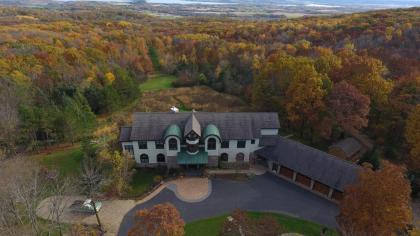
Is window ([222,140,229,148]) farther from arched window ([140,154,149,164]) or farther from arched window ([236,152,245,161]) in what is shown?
arched window ([140,154,149,164])

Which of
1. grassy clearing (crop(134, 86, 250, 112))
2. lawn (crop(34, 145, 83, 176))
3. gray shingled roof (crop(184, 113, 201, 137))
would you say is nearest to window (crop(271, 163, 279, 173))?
gray shingled roof (crop(184, 113, 201, 137))

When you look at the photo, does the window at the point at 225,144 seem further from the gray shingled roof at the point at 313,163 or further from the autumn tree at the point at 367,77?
the autumn tree at the point at 367,77

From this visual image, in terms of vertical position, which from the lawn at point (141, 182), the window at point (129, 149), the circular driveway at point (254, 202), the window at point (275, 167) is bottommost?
the circular driveway at point (254, 202)

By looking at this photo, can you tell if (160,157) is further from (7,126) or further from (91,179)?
(7,126)

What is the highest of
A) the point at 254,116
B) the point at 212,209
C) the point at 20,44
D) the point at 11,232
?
the point at 20,44

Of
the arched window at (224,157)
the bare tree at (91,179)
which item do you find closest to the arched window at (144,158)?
the bare tree at (91,179)

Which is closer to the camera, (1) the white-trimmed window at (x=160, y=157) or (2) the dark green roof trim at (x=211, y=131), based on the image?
(2) the dark green roof trim at (x=211, y=131)

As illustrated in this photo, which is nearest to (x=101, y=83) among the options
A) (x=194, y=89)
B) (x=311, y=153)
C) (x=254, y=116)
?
A: (x=194, y=89)

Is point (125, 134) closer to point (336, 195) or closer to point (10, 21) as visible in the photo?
point (336, 195)

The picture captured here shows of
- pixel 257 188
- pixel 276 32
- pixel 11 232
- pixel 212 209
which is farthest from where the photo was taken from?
pixel 276 32
